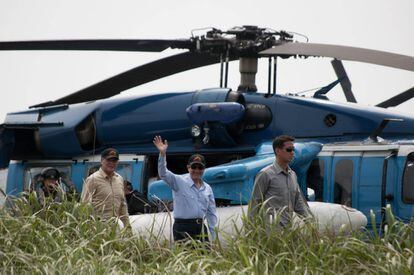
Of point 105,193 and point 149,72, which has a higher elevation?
point 149,72

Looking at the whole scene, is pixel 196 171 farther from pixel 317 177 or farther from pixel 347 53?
pixel 317 177

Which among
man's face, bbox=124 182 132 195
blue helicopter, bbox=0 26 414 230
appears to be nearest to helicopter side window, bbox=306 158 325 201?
blue helicopter, bbox=0 26 414 230

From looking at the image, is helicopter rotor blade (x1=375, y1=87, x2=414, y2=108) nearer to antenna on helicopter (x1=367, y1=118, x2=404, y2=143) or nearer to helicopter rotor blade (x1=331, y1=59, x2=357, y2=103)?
helicopter rotor blade (x1=331, y1=59, x2=357, y2=103)

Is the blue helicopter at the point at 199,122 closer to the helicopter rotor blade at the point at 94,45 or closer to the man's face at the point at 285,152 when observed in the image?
the helicopter rotor blade at the point at 94,45

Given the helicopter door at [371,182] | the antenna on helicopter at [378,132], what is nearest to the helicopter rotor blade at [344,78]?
the antenna on helicopter at [378,132]

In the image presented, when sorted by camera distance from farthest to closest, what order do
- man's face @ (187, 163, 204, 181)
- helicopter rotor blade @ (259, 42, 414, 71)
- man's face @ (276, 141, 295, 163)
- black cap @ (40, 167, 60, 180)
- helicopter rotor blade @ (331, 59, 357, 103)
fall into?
helicopter rotor blade @ (331, 59, 357, 103)
black cap @ (40, 167, 60, 180)
helicopter rotor blade @ (259, 42, 414, 71)
man's face @ (187, 163, 204, 181)
man's face @ (276, 141, 295, 163)

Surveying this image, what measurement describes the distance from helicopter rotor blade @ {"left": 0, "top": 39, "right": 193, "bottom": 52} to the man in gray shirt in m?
6.35

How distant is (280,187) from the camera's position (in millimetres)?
10031

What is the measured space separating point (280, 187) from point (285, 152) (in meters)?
0.33

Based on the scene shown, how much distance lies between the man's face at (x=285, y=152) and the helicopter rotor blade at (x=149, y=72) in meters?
7.06

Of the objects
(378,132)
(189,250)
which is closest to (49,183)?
(189,250)

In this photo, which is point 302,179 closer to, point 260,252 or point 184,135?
point 184,135

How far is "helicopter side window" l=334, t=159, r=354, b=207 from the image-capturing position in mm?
14320

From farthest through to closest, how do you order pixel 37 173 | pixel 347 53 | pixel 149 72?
pixel 149 72 < pixel 37 173 < pixel 347 53
